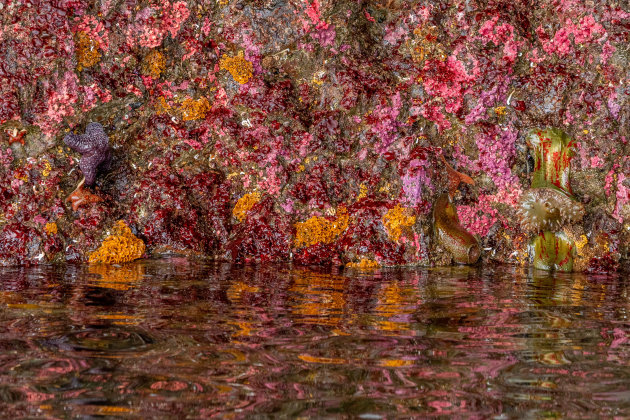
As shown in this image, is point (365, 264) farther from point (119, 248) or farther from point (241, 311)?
point (241, 311)

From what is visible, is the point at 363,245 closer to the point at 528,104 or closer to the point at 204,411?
the point at 528,104

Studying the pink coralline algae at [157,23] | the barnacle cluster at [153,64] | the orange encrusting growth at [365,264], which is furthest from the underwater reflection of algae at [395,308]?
the pink coralline algae at [157,23]

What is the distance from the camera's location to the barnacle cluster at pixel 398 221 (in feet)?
19.0

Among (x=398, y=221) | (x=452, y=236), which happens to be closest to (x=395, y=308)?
(x=398, y=221)

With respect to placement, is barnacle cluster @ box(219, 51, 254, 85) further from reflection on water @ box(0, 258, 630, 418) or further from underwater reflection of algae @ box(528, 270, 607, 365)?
underwater reflection of algae @ box(528, 270, 607, 365)

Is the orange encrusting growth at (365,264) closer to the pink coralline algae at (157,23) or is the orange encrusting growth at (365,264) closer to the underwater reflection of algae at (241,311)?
the underwater reflection of algae at (241,311)

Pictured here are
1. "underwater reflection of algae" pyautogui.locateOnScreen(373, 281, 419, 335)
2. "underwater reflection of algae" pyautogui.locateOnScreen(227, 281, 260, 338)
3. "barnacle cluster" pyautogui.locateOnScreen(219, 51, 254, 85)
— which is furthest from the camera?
"barnacle cluster" pyautogui.locateOnScreen(219, 51, 254, 85)

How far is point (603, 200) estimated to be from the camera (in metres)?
5.92

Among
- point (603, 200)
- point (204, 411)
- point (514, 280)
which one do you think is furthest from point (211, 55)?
point (204, 411)

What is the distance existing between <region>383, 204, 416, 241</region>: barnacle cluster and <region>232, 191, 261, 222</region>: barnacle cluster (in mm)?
1142

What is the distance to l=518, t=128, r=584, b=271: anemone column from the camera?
5.79 m

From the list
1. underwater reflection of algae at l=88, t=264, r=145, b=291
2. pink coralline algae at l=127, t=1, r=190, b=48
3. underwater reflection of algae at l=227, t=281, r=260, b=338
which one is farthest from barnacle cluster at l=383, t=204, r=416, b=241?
pink coralline algae at l=127, t=1, r=190, b=48

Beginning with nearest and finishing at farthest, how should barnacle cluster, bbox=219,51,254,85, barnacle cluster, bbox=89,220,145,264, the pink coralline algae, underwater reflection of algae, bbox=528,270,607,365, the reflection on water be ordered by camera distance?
the reflection on water, underwater reflection of algae, bbox=528,270,607,365, barnacle cluster, bbox=89,220,145,264, the pink coralline algae, barnacle cluster, bbox=219,51,254,85

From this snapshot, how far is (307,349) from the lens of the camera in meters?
2.85
